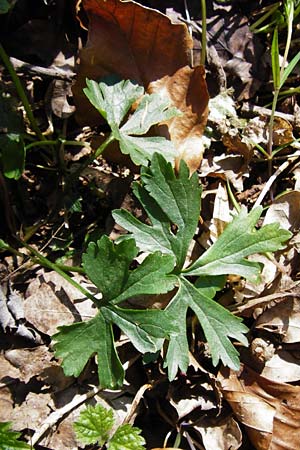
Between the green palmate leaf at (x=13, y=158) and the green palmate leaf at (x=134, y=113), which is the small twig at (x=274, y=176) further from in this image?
the green palmate leaf at (x=13, y=158)

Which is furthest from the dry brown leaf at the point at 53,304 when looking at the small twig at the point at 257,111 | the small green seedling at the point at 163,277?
the small twig at the point at 257,111

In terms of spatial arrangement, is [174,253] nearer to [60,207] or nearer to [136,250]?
[136,250]

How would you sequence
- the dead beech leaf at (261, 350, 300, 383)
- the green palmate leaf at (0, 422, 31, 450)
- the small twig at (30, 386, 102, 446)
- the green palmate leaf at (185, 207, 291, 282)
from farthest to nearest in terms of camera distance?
the dead beech leaf at (261, 350, 300, 383) → the green palmate leaf at (185, 207, 291, 282) → the small twig at (30, 386, 102, 446) → the green palmate leaf at (0, 422, 31, 450)

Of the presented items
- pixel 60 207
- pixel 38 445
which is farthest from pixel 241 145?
pixel 38 445

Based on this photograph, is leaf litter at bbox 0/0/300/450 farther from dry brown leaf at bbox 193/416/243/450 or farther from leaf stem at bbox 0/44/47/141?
leaf stem at bbox 0/44/47/141

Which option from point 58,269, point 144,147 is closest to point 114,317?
point 58,269

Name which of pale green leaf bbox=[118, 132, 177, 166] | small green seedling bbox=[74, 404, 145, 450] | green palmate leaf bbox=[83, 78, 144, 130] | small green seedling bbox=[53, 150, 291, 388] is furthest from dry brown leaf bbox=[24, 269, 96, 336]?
green palmate leaf bbox=[83, 78, 144, 130]
